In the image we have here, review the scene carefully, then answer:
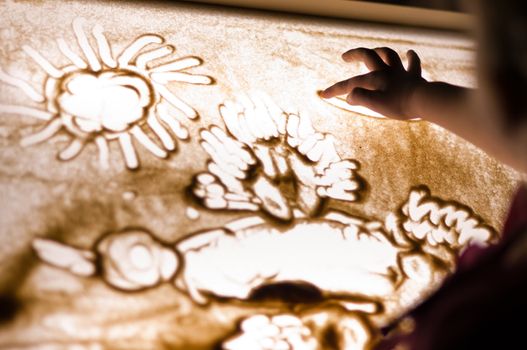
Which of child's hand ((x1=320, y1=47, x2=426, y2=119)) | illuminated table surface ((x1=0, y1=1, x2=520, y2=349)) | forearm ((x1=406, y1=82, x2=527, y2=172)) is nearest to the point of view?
illuminated table surface ((x1=0, y1=1, x2=520, y2=349))

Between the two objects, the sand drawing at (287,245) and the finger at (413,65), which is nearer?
the sand drawing at (287,245)

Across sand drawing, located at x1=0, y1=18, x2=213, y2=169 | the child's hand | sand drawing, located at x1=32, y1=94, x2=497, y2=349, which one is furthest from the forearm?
sand drawing, located at x1=0, y1=18, x2=213, y2=169

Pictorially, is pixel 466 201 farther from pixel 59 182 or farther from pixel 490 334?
pixel 59 182

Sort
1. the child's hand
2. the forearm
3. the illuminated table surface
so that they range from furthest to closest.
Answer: the child's hand, the forearm, the illuminated table surface

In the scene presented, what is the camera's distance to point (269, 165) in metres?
0.82

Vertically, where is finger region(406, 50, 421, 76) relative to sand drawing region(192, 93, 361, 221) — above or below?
above

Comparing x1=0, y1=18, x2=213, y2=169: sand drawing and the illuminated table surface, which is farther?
x1=0, y1=18, x2=213, y2=169: sand drawing

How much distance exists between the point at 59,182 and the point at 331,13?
69 centimetres

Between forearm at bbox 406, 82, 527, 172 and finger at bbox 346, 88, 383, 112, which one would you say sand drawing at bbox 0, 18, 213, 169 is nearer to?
finger at bbox 346, 88, 383, 112

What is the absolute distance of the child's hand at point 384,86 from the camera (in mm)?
861

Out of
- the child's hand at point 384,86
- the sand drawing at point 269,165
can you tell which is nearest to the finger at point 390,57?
the child's hand at point 384,86

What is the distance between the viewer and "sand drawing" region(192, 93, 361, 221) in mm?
778

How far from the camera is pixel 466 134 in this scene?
2.66ft

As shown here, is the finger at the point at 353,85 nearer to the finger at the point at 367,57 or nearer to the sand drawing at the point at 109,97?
the finger at the point at 367,57
